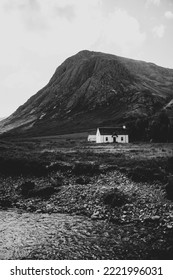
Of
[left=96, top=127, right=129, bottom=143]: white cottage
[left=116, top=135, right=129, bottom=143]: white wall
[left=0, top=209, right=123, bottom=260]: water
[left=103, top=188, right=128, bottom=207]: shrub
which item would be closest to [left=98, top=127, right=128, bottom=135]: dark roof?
[left=96, top=127, right=129, bottom=143]: white cottage

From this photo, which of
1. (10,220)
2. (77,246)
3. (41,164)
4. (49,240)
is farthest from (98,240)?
(41,164)

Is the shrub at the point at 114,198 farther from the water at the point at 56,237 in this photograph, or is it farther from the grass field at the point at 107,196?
the water at the point at 56,237

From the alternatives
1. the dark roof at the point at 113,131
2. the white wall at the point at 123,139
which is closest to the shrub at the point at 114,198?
the white wall at the point at 123,139

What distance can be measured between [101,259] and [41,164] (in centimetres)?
2604

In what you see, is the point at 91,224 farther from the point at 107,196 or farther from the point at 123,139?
the point at 123,139

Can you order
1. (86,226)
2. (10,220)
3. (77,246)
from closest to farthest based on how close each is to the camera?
(77,246) < (86,226) < (10,220)

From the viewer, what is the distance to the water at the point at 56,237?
1612 cm

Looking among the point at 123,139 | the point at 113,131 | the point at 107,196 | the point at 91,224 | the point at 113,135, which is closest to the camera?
the point at 91,224

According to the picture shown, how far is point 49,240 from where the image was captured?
17.9 m

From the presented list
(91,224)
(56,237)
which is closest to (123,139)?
(91,224)

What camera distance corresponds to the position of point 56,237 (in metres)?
18.3

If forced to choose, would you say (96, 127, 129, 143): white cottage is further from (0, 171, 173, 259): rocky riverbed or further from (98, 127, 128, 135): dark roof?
(0, 171, 173, 259): rocky riverbed
